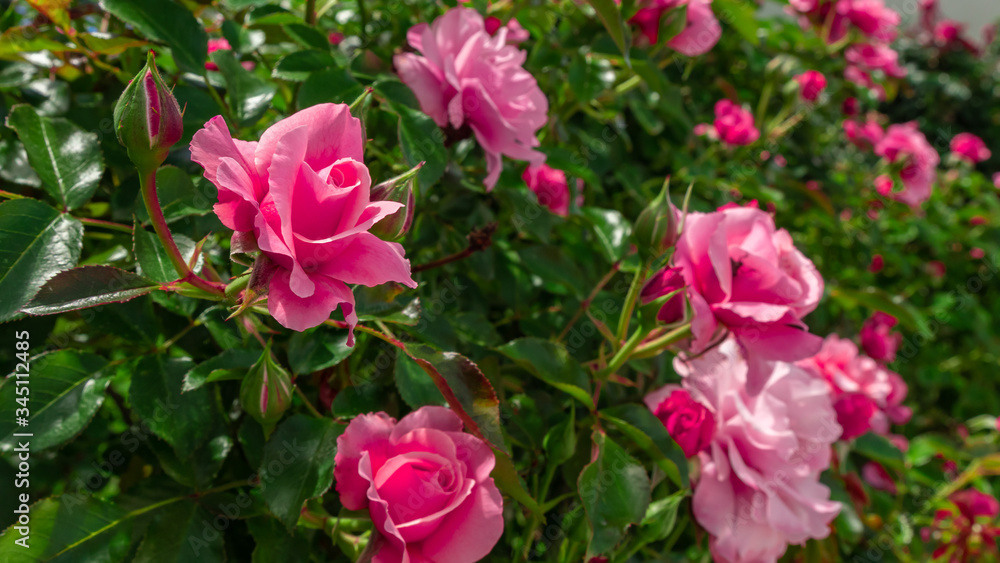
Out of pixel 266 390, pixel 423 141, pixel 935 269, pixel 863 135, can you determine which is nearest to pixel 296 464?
pixel 266 390

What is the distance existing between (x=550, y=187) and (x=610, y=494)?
1.28 feet

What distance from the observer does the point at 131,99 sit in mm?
346

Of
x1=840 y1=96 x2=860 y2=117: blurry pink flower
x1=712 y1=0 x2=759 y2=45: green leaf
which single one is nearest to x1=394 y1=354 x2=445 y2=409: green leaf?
x1=712 y1=0 x2=759 y2=45: green leaf

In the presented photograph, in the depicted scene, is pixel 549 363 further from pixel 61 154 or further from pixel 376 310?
pixel 61 154

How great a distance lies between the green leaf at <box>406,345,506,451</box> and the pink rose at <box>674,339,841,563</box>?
0.90ft

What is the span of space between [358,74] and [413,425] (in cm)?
32

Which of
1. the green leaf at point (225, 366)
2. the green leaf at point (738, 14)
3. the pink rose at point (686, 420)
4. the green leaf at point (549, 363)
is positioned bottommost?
the pink rose at point (686, 420)

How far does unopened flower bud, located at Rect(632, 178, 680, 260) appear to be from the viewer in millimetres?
544

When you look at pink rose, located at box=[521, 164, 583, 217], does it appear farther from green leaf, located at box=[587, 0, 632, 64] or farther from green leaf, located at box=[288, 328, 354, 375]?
green leaf, located at box=[288, 328, 354, 375]

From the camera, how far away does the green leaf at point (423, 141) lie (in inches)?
20.4

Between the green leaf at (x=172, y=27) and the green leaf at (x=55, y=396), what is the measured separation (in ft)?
0.91

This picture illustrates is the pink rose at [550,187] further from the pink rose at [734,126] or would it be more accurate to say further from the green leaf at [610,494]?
the pink rose at [734,126]

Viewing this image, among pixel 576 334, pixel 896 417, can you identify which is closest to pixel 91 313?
pixel 576 334

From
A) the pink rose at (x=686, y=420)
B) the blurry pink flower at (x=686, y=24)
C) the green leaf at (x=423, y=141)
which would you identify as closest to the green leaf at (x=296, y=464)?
the green leaf at (x=423, y=141)
